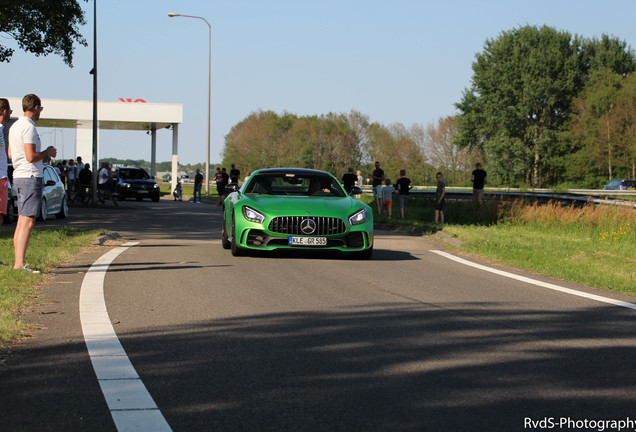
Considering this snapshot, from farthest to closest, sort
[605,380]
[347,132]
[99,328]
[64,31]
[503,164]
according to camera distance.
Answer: [347,132] < [503,164] < [64,31] < [99,328] < [605,380]

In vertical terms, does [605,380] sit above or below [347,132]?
below

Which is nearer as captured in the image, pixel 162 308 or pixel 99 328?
pixel 99 328

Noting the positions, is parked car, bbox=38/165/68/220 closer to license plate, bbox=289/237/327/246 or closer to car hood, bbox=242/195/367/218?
car hood, bbox=242/195/367/218

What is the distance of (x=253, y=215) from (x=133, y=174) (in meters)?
32.8

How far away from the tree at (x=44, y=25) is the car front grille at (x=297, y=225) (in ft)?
47.7

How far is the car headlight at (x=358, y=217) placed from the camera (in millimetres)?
12289

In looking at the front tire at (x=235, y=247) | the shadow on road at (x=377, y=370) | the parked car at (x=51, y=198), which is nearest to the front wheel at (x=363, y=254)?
the front tire at (x=235, y=247)

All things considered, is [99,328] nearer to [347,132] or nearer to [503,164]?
[503,164]

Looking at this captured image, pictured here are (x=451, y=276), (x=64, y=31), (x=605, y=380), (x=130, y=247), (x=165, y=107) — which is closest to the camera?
(x=605, y=380)

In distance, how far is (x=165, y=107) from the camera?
2228 inches

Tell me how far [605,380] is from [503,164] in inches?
2714

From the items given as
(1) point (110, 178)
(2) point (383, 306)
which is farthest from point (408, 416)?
(1) point (110, 178)

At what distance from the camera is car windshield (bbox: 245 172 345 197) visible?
534 inches

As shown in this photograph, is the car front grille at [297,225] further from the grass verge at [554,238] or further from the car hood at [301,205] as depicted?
the grass verge at [554,238]
